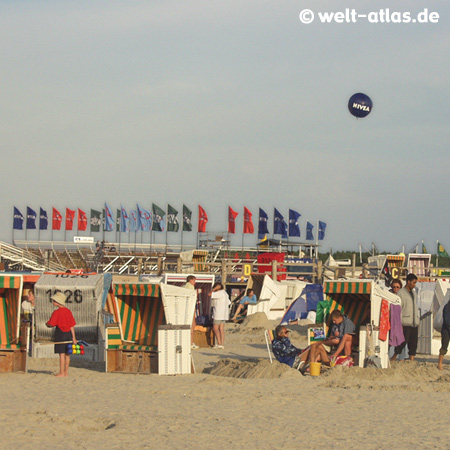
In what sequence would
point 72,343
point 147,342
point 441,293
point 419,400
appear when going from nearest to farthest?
point 419,400
point 72,343
point 147,342
point 441,293

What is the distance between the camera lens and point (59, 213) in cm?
5903

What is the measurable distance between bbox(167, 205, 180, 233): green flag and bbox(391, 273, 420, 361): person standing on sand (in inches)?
1639

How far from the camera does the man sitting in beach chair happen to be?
12664 millimetres

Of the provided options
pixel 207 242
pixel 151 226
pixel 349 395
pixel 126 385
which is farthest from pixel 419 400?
pixel 151 226

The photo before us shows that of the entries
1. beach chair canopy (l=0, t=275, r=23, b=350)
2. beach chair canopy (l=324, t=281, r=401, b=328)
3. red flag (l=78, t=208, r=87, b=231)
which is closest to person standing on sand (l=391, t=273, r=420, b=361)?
beach chair canopy (l=324, t=281, r=401, b=328)

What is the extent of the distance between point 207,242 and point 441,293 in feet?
112

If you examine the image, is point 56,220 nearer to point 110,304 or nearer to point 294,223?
point 294,223

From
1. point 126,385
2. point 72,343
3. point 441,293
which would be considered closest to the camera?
point 126,385

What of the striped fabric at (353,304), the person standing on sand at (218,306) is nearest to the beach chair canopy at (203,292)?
the person standing on sand at (218,306)

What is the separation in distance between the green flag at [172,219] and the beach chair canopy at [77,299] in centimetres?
4086

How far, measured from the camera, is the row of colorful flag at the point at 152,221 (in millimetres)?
52719

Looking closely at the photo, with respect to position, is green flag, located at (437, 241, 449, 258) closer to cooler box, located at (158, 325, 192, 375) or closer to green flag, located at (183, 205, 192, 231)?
green flag, located at (183, 205, 192, 231)

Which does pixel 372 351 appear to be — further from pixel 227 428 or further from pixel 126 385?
pixel 227 428

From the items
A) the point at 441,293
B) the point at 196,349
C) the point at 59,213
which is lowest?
the point at 196,349
